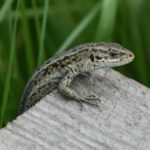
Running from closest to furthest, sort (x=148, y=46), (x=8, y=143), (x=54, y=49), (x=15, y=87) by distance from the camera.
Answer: (x=8, y=143), (x=15, y=87), (x=54, y=49), (x=148, y=46)

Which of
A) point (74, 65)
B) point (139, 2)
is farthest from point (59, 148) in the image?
point (139, 2)

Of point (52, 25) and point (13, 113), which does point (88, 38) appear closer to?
point (52, 25)

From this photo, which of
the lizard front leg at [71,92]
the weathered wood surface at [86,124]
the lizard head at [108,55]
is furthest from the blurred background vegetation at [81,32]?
the weathered wood surface at [86,124]

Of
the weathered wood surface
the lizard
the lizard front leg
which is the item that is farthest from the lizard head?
the weathered wood surface

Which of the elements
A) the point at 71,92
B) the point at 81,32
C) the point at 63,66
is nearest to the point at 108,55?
the point at 63,66

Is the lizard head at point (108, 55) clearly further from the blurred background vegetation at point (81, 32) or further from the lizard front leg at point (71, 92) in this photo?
the blurred background vegetation at point (81, 32)

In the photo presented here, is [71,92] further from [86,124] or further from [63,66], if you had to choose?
[63,66]
